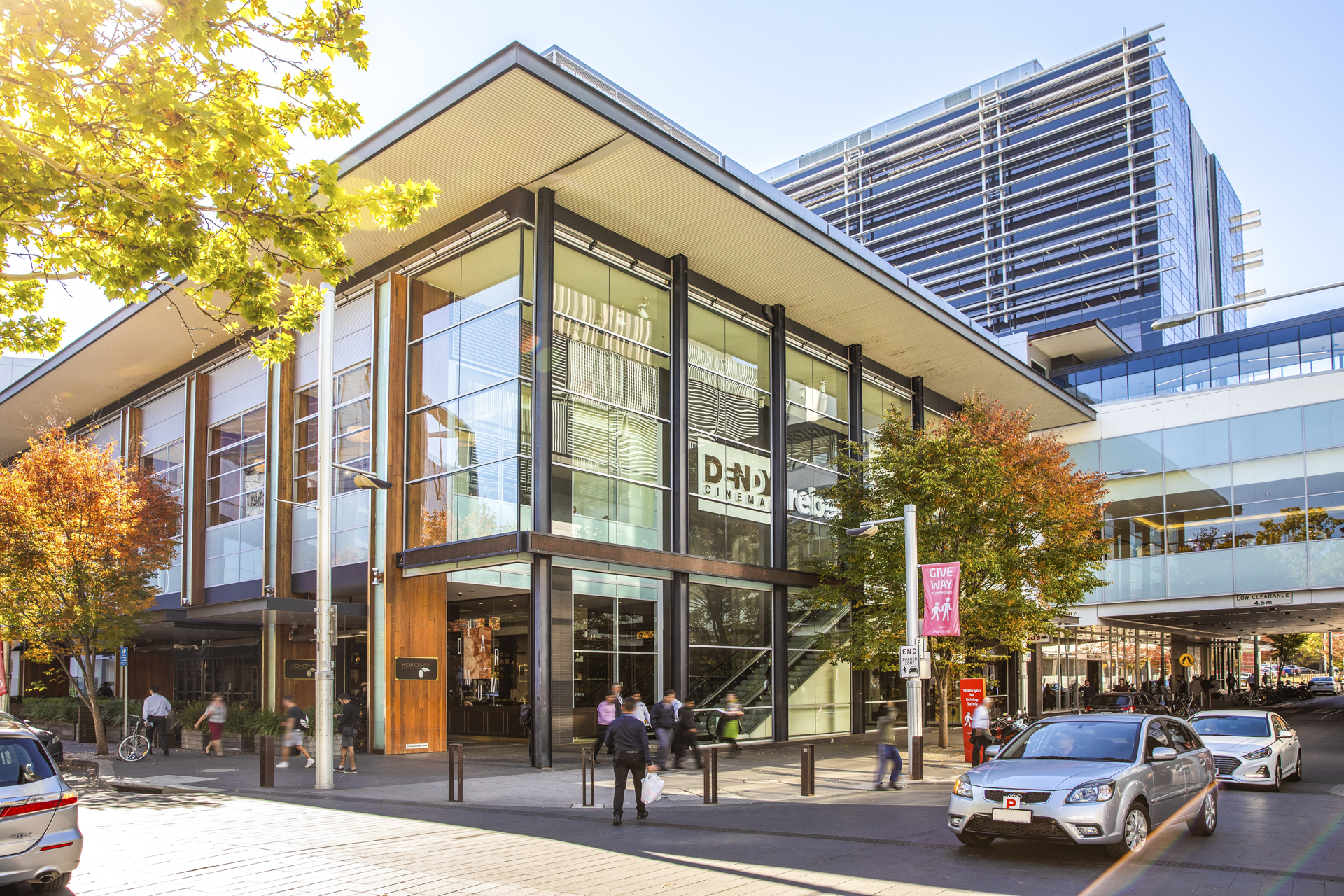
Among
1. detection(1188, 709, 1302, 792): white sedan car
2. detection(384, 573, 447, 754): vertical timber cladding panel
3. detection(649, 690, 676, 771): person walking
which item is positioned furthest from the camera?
detection(384, 573, 447, 754): vertical timber cladding panel

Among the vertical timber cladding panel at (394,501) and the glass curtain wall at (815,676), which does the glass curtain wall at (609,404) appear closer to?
the vertical timber cladding panel at (394,501)

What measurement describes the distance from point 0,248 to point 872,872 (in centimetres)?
894

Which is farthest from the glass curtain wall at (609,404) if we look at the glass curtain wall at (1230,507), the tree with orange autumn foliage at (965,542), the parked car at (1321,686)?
the parked car at (1321,686)

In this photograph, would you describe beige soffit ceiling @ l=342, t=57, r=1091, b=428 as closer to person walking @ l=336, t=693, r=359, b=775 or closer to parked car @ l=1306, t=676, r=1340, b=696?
person walking @ l=336, t=693, r=359, b=775

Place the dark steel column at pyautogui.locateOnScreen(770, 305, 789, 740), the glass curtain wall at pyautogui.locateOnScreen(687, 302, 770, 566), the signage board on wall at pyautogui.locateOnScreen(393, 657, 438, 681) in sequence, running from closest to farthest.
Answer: the signage board on wall at pyautogui.locateOnScreen(393, 657, 438, 681), the glass curtain wall at pyautogui.locateOnScreen(687, 302, 770, 566), the dark steel column at pyautogui.locateOnScreen(770, 305, 789, 740)

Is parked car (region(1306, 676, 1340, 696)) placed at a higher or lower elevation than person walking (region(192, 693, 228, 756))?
lower

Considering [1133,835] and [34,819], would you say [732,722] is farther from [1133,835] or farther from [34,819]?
[34,819]

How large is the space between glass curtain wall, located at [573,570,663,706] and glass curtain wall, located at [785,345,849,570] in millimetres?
5953

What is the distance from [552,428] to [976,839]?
13.9 metres

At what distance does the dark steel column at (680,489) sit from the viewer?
2483 centimetres

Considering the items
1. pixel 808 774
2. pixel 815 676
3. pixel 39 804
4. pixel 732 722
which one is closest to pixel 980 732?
pixel 808 774

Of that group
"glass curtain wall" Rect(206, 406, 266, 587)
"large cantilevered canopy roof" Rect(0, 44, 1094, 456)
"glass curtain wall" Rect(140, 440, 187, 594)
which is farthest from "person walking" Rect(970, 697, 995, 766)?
"glass curtain wall" Rect(140, 440, 187, 594)

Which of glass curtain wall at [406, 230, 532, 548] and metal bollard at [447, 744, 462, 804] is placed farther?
glass curtain wall at [406, 230, 532, 548]

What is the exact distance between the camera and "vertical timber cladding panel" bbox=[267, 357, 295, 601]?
28.7 metres
